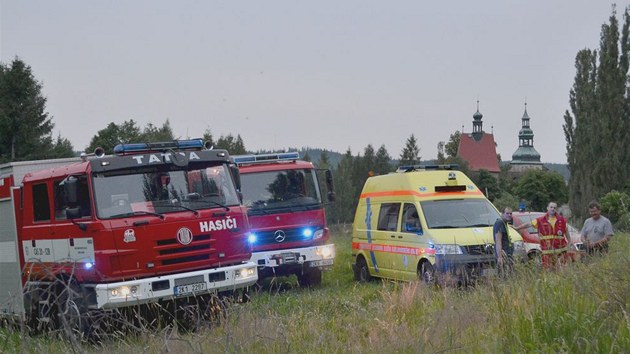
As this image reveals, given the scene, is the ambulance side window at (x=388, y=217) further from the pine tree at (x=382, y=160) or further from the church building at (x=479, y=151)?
the church building at (x=479, y=151)

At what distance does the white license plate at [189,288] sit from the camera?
1034 cm

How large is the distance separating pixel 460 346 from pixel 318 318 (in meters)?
3.25

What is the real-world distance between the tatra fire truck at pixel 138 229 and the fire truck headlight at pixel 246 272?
15mm

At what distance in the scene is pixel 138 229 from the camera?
10.4m

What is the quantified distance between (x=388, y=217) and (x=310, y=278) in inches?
88.7

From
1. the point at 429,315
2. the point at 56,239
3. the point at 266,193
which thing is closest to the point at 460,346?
the point at 429,315

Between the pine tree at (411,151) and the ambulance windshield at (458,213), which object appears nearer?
the ambulance windshield at (458,213)

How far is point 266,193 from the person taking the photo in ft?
52.3

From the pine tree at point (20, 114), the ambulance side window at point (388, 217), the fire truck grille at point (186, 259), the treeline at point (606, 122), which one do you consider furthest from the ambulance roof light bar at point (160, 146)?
the treeline at point (606, 122)

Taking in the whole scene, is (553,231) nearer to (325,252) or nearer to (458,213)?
(458,213)

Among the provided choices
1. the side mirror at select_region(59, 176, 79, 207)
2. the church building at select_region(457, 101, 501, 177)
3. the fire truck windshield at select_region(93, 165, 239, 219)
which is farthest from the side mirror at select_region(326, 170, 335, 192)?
the church building at select_region(457, 101, 501, 177)

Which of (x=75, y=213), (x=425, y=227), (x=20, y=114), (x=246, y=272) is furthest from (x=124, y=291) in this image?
(x=20, y=114)

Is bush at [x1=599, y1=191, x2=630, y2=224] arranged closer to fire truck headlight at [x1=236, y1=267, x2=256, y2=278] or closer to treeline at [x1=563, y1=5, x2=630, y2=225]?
fire truck headlight at [x1=236, y1=267, x2=256, y2=278]

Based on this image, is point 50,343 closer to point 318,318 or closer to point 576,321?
point 318,318
